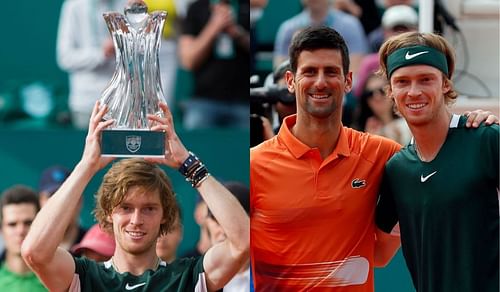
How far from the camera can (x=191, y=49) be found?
3775mm

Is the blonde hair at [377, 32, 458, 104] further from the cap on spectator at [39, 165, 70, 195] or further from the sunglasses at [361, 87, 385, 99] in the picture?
the cap on spectator at [39, 165, 70, 195]

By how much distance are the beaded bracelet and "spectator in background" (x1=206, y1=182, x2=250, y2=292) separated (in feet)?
0.81

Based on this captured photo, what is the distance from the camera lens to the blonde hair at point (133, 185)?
3.09 metres

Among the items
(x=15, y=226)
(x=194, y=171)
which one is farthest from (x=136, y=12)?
(x=15, y=226)

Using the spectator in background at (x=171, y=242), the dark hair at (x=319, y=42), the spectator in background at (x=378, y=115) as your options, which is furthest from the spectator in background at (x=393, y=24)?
the spectator in background at (x=171, y=242)

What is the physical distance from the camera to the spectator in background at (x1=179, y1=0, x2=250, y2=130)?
3.66 m

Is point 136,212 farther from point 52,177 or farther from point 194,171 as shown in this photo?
point 52,177

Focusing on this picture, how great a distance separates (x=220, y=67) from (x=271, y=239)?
32.1 inches

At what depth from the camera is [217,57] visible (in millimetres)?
3754

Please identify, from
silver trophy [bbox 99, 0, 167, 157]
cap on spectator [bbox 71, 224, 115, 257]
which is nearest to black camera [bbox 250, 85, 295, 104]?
silver trophy [bbox 99, 0, 167, 157]

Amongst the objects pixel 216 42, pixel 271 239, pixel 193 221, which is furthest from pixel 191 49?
pixel 271 239

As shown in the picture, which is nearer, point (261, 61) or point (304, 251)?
point (304, 251)

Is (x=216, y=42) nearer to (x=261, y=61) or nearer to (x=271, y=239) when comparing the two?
(x=261, y=61)

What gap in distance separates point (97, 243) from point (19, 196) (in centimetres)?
42
